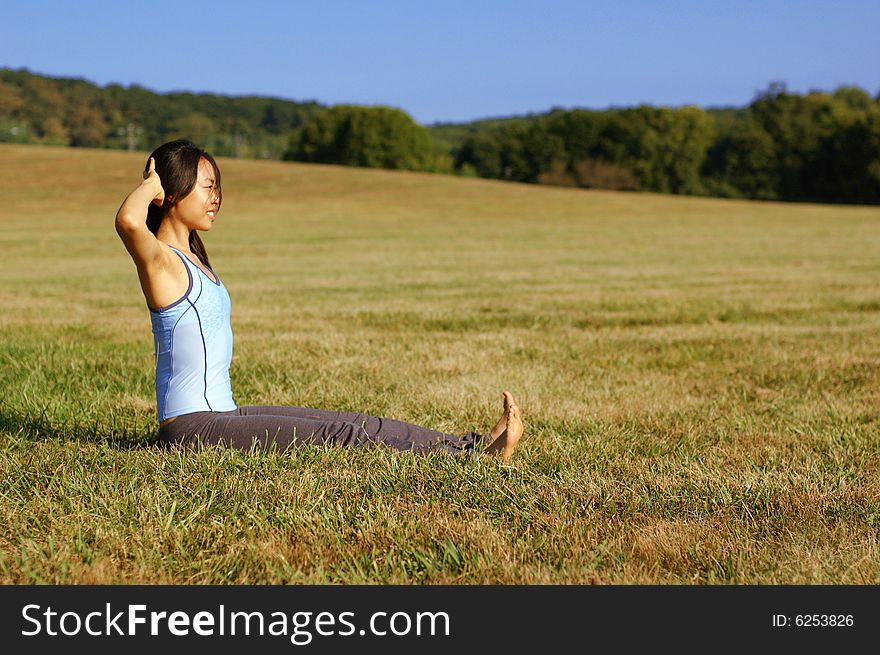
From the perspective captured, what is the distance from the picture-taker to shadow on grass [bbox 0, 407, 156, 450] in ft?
14.9

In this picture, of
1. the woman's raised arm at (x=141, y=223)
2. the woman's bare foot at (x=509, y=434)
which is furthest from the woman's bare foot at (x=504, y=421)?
the woman's raised arm at (x=141, y=223)

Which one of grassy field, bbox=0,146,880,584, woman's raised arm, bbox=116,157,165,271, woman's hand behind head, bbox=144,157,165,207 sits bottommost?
grassy field, bbox=0,146,880,584

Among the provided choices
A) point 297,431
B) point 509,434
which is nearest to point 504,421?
point 509,434

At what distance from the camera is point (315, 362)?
6.93 metres

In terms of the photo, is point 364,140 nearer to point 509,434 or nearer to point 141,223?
point 509,434

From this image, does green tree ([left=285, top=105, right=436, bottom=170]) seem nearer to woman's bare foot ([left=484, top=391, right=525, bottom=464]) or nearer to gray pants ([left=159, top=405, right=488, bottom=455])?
gray pants ([left=159, top=405, right=488, bottom=455])

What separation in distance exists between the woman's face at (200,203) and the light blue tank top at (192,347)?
7.0 inches

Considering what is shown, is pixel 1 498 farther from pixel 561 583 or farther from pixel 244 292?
pixel 244 292

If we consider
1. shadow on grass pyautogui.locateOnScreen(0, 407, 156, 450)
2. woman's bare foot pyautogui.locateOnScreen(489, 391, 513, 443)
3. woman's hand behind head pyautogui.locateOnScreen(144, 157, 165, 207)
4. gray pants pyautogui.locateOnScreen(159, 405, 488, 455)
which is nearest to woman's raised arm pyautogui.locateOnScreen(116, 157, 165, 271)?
woman's hand behind head pyautogui.locateOnScreen(144, 157, 165, 207)

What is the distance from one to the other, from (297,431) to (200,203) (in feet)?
3.94

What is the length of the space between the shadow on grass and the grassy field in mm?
24

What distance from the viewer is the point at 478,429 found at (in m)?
5.23

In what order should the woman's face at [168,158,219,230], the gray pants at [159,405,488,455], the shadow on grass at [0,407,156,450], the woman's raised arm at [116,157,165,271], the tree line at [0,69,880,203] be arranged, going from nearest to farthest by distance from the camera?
the woman's raised arm at [116,157,165,271], the woman's face at [168,158,219,230], the gray pants at [159,405,488,455], the shadow on grass at [0,407,156,450], the tree line at [0,69,880,203]

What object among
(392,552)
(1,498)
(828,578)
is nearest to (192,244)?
(1,498)
